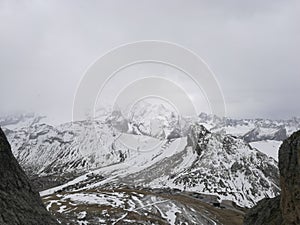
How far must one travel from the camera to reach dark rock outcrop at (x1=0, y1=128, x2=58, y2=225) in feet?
83.0

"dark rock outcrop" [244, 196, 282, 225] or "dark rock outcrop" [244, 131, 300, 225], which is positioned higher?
"dark rock outcrop" [244, 131, 300, 225]

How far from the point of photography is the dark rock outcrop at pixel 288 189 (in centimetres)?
2102

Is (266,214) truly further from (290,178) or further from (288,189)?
(290,178)

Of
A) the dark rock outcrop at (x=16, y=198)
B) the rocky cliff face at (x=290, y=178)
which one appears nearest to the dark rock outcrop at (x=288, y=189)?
the rocky cliff face at (x=290, y=178)

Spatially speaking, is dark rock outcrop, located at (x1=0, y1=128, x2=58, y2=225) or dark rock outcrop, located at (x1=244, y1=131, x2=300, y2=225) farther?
dark rock outcrop, located at (x1=0, y1=128, x2=58, y2=225)

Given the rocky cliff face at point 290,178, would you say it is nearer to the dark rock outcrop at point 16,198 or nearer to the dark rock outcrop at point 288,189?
the dark rock outcrop at point 288,189

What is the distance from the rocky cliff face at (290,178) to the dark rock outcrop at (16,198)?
18.3 m

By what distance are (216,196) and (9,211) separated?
178 metres

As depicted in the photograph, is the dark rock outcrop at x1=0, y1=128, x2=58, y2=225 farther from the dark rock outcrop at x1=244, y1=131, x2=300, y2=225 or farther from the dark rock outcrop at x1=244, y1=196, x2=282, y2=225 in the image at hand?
the dark rock outcrop at x1=244, y1=131, x2=300, y2=225

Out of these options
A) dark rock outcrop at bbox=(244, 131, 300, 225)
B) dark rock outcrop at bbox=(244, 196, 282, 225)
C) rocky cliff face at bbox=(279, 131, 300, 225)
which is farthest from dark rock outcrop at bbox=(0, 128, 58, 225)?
rocky cliff face at bbox=(279, 131, 300, 225)

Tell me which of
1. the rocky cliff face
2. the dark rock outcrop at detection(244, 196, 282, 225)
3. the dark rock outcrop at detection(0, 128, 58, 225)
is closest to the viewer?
the rocky cliff face

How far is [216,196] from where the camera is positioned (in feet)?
631

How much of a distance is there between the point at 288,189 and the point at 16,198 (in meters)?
20.0

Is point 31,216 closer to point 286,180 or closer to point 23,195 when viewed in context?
point 23,195
